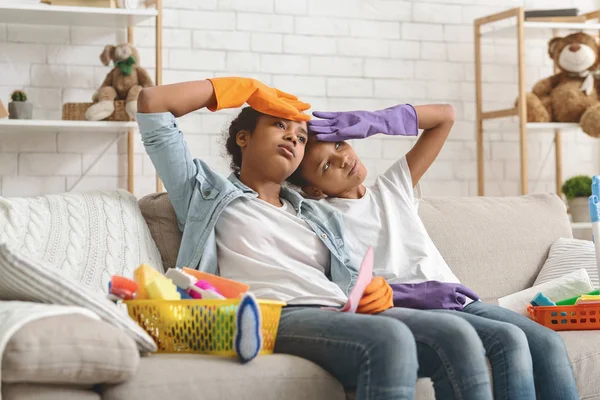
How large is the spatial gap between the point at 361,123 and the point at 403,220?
11.4 inches

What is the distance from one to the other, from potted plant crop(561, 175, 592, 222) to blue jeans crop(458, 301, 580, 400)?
2.04m

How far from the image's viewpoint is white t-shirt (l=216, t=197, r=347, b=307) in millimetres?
1977

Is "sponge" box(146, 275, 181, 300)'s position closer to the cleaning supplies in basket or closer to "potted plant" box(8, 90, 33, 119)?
the cleaning supplies in basket

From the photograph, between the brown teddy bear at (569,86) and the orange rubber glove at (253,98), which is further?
the brown teddy bear at (569,86)

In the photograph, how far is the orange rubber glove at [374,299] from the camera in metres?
1.90

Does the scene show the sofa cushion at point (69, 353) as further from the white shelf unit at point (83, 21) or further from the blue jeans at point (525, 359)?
the white shelf unit at point (83, 21)

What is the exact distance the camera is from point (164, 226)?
2.32 meters

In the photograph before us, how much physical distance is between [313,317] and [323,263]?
37 centimetres

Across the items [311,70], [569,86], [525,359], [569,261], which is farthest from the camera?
[569,86]

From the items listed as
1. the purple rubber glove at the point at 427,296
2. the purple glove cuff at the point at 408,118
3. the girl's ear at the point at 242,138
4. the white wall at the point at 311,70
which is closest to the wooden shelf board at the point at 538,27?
the white wall at the point at 311,70

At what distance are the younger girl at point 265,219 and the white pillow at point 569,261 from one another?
2.55 feet

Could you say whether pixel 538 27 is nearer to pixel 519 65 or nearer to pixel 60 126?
pixel 519 65

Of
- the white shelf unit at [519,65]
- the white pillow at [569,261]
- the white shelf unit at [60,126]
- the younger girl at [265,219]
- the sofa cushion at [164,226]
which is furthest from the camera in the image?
the white shelf unit at [519,65]

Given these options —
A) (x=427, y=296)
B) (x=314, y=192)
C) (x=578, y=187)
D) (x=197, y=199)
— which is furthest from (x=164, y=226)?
(x=578, y=187)
